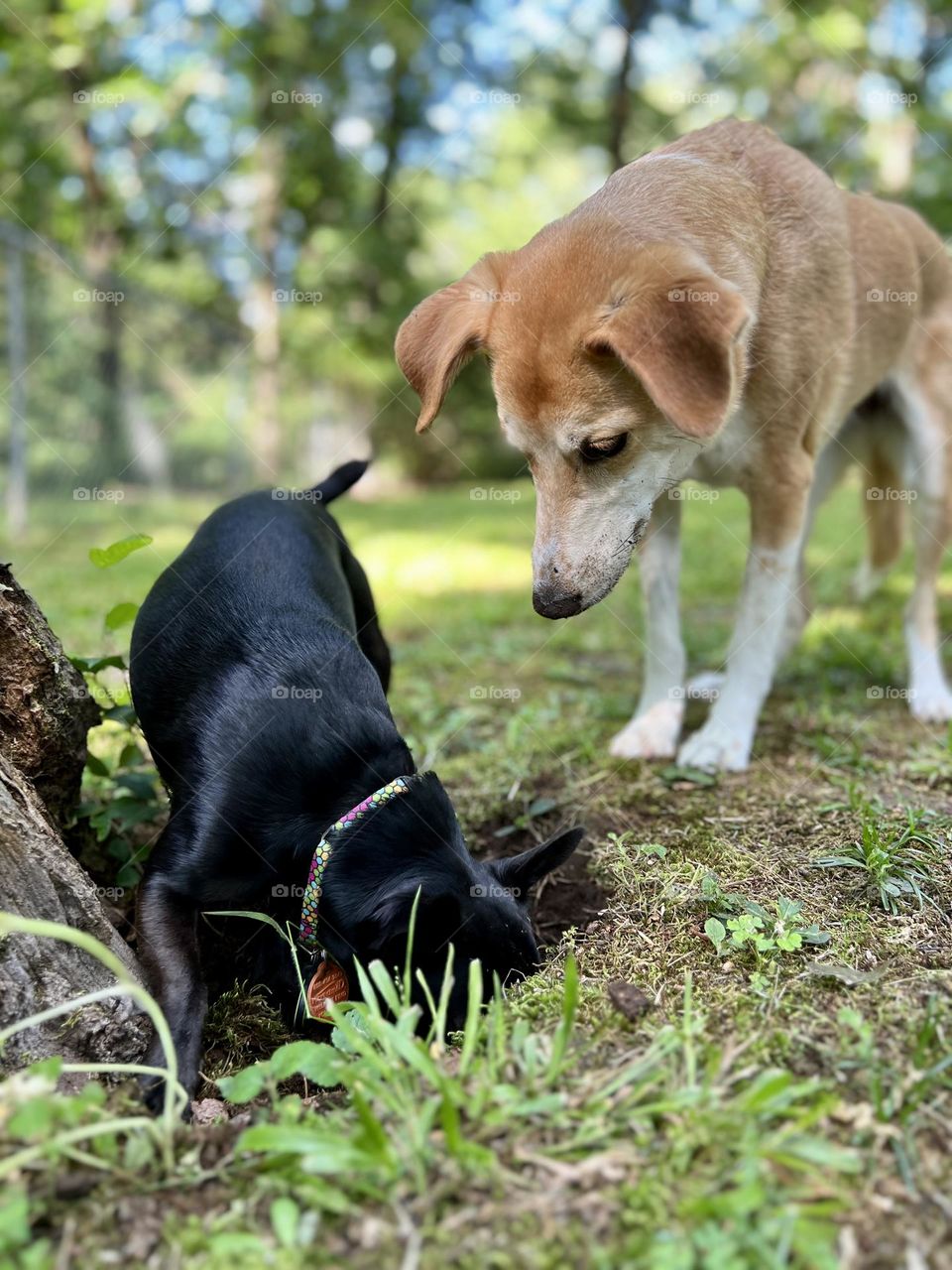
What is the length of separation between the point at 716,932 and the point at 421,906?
2.21 ft

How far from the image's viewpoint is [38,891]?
6.68 feet

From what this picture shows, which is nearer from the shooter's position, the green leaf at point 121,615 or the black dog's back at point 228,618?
the black dog's back at point 228,618

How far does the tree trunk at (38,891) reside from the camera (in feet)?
6.39

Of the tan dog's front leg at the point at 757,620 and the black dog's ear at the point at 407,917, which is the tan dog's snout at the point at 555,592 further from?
the black dog's ear at the point at 407,917

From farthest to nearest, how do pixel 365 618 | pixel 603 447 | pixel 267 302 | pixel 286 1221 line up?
1. pixel 267 302
2. pixel 365 618
3. pixel 603 447
4. pixel 286 1221

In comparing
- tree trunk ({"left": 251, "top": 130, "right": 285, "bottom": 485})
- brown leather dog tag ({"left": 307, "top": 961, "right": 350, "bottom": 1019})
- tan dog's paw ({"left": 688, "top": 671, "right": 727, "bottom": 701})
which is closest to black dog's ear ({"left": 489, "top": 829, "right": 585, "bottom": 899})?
brown leather dog tag ({"left": 307, "top": 961, "right": 350, "bottom": 1019})

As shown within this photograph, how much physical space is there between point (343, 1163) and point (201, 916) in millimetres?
1265

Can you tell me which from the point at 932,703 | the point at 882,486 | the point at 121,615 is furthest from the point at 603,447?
the point at 882,486

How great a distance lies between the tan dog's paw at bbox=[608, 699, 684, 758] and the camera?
361 cm

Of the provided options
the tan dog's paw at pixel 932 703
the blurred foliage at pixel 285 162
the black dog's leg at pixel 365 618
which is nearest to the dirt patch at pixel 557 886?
the black dog's leg at pixel 365 618

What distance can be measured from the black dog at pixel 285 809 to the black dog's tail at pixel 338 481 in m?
0.73

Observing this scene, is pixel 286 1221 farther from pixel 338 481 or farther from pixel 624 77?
pixel 624 77

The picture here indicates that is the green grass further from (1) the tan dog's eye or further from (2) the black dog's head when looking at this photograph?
(1) the tan dog's eye

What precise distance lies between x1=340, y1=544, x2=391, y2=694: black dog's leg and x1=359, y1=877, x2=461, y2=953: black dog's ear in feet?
4.29
